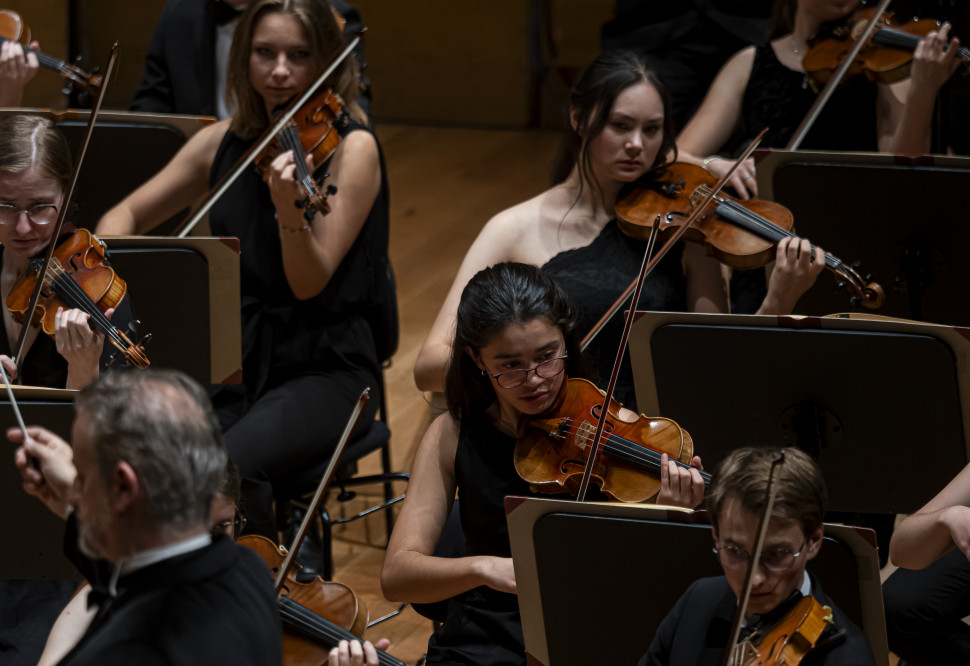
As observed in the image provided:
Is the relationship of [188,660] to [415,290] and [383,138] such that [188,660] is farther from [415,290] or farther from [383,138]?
[383,138]

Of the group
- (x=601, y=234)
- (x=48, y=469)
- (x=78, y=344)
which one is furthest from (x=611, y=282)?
(x=48, y=469)

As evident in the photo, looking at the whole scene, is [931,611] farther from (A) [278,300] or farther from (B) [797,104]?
(A) [278,300]

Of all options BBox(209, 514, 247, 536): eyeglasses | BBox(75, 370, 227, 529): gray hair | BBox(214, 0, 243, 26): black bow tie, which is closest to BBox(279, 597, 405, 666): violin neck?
BBox(209, 514, 247, 536): eyeglasses

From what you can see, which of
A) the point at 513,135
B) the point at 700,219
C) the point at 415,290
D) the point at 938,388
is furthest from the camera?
the point at 513,135

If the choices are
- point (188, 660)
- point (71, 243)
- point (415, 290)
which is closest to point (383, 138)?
point (415, 290)

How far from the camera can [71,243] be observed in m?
1.94

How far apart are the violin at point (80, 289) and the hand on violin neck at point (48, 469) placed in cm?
61

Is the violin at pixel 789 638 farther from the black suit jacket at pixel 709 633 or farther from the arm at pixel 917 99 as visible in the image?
the arm at pixel 917 99

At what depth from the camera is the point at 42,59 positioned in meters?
2.61

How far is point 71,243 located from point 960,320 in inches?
55.3

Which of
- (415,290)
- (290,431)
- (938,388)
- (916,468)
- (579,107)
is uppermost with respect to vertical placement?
(579,107)

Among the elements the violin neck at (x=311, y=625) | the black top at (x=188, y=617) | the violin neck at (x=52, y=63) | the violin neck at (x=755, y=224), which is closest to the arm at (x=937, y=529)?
the violin neck at (x=755, y=224)

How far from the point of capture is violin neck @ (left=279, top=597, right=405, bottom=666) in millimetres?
1553

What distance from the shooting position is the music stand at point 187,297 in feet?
6.39
